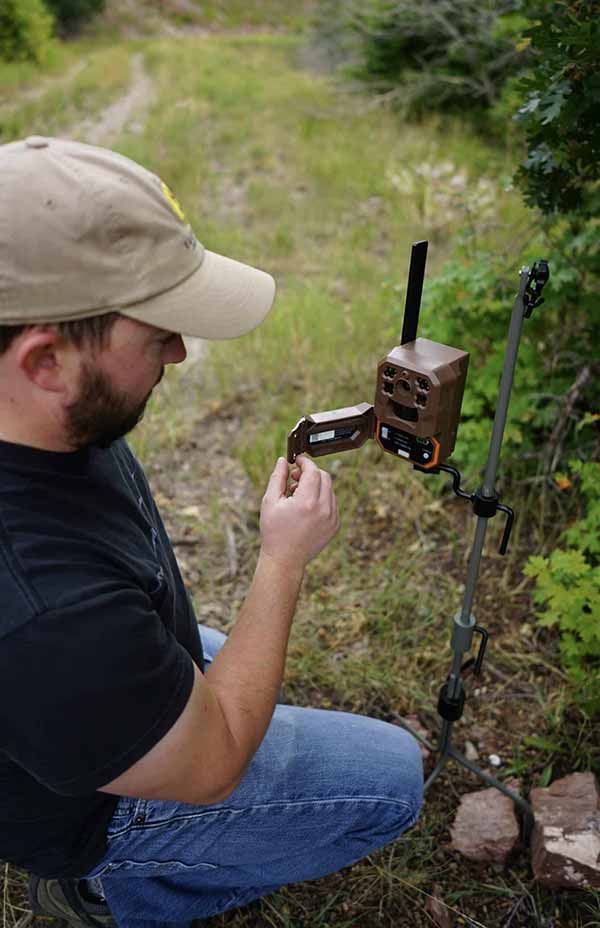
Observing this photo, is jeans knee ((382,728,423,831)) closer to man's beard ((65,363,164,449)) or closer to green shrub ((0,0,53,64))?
man's beard ((65,363,164,449))

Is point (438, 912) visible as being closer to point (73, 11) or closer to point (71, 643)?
point (71, 643)

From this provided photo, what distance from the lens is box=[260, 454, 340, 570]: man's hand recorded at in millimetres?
1258

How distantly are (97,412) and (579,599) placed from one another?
1431mm

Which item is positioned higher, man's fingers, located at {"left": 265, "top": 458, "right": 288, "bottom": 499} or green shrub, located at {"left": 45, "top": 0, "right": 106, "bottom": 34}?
man's fingers, located at {"left": 265, "top": 458, "right": 288, "bottom": 499}

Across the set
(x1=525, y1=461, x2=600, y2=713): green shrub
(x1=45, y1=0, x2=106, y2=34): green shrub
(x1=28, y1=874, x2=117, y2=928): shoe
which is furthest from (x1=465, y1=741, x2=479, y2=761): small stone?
(x1=45, y1=0, x2=106, y2=34): green shrub

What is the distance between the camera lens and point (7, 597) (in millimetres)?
934

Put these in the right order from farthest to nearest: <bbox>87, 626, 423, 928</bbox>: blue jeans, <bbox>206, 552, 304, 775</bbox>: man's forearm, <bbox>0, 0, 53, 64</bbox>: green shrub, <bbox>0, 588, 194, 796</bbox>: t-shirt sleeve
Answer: <bbox>0, 0, 53, 64</bbox>: green shrub, <bbox>87, 626, 423, 928</bbox>: blue jeans, <bbox>206, 552, 304, 775</bbox>: man's forearm, <bbox>0, 588, 194, 796</bbox>: t-shirt sleeve

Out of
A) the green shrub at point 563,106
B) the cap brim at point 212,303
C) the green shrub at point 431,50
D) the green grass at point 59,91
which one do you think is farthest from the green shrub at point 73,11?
the cap brim at point 212,303

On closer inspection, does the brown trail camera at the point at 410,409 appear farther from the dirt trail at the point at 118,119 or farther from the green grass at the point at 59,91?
the green grass at the point at 59,91

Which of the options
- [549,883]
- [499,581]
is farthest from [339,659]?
[549,883]

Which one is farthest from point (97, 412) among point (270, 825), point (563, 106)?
point (563, 106)

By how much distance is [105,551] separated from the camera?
107 centimetres

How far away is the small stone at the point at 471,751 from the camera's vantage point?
2047mm

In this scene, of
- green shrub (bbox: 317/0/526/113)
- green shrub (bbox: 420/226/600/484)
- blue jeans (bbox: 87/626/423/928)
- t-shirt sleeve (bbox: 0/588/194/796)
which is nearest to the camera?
t-shirt sleeve (bbox: 0/588/194/796)
